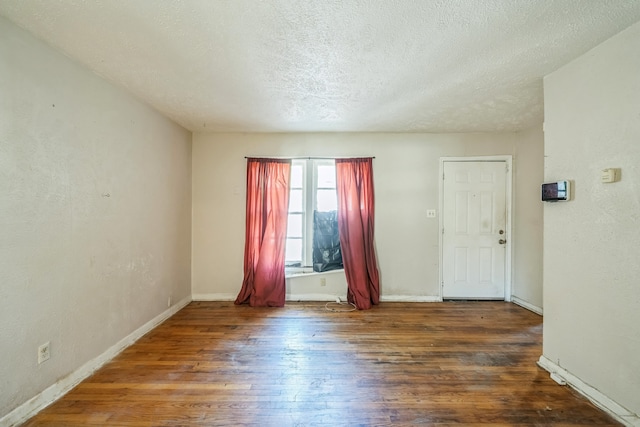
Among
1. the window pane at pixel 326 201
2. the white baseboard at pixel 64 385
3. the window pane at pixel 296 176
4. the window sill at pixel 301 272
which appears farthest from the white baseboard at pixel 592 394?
the white baseboard at pixel 64 385

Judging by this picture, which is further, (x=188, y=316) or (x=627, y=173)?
(x=188, y=316)

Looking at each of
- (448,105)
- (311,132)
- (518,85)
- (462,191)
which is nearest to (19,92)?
(311,132)

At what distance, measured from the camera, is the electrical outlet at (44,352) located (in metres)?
1.68

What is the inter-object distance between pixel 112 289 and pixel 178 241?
3.63 ft

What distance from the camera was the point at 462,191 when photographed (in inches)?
144

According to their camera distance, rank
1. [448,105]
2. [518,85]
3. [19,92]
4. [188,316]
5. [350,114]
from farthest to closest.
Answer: [188,316], [350,114], [448,105], [518,85], [19,92]

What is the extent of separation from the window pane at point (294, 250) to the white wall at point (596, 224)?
2722 mm

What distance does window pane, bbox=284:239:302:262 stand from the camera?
3.78 metres

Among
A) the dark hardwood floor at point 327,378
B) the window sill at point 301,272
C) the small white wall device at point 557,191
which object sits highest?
the small white wall device at point 557,191

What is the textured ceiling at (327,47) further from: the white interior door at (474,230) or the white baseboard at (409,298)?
the white baseboard at (409,298)

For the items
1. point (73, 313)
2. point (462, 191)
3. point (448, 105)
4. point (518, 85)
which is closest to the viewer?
point (73, 313)

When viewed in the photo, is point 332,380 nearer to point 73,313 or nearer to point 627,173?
point 73,313

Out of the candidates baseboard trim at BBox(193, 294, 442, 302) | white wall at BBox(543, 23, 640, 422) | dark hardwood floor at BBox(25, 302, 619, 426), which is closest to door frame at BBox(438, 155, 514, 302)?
baseboard trim at BBox(193, 294, 442, 302)

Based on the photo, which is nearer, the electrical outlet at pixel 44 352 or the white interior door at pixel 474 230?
the electrical outlet at pixel 44 352
